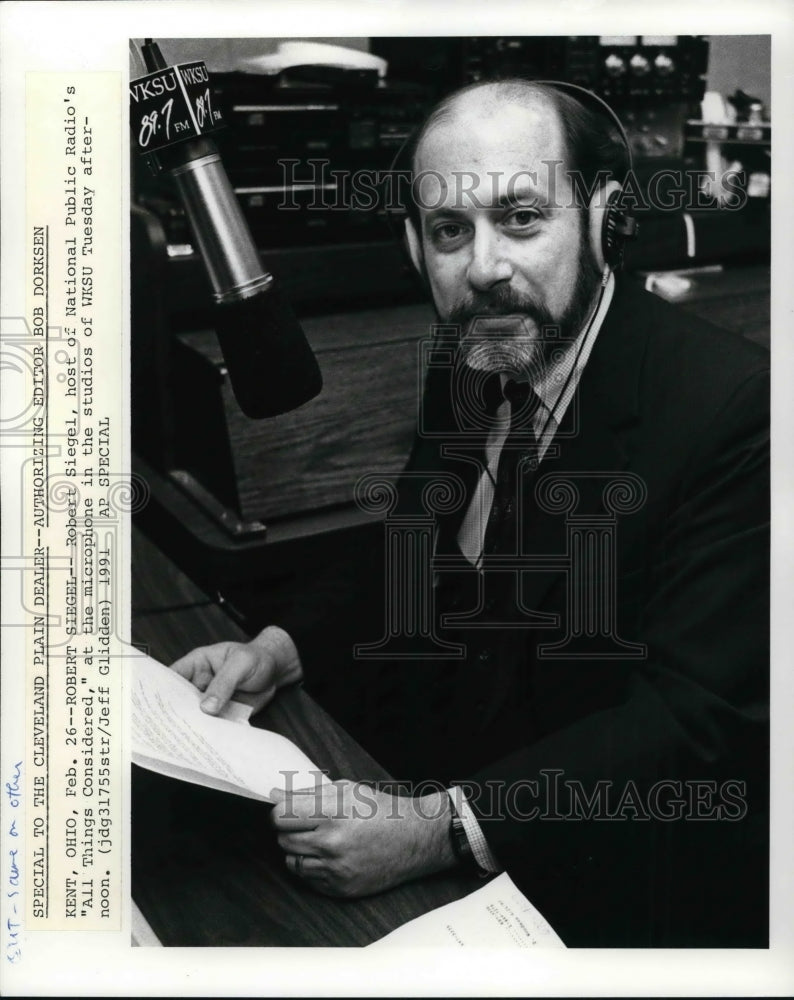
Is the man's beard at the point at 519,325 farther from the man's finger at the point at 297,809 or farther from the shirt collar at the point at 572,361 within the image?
the man's finger at the point at 297,809

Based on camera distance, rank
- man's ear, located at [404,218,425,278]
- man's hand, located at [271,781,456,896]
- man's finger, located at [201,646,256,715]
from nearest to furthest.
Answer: man's hand, located at [271,781,456,896] < man's finger, located at [201,646,256,715] < man's ear, located at [404,218,425,278]

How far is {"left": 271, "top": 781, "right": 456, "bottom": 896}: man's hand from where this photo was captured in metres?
1.12

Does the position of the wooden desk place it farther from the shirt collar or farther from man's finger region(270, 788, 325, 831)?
the shirt collar

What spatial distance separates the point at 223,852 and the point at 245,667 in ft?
0.73

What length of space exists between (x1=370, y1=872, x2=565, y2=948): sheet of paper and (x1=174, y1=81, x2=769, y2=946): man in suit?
1.3 inches

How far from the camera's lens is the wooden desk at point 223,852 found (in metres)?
1.16

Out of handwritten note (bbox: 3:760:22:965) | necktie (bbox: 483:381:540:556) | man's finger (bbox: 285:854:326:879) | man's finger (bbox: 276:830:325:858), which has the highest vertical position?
necktie (bbox: 483:381:540:556)

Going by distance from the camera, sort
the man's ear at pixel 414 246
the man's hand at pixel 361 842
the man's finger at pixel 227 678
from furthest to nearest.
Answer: the man's ear at pixel 414 246 → the man's finger at pixel 227 678 → the man's hand at pixel 361 842

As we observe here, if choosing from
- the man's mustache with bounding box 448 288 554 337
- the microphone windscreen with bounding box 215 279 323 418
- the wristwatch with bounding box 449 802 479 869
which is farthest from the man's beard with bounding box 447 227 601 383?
the wristwatch with bounding box 449 802 479 869

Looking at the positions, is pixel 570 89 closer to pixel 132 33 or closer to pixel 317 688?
pixel 132 33

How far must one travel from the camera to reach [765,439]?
4.45 ft

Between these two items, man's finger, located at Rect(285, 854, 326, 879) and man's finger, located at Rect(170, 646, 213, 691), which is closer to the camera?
man's finger, located at Rect(285, 854, 326, 879)

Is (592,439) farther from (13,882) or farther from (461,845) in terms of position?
(13,882)

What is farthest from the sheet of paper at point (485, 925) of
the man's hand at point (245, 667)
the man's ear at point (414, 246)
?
the man's ear at point (414, 246)
